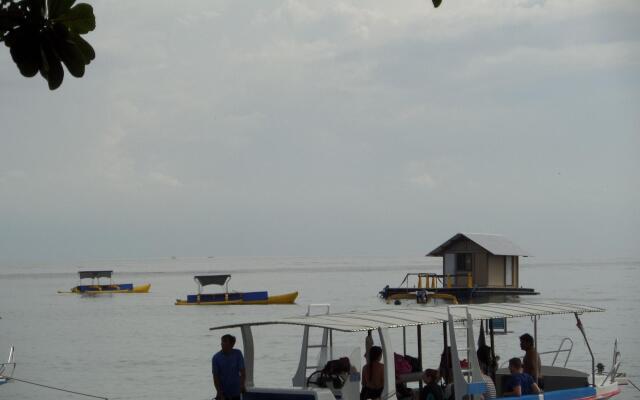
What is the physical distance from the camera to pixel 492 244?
52.7 m

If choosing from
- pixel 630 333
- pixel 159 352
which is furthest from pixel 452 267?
pixel 159 352

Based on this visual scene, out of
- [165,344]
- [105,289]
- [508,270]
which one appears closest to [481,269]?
[508,270]

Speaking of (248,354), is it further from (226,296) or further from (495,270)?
(226,296)

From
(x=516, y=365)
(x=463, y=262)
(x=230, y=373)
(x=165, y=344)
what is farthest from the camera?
(x=463, y=262)

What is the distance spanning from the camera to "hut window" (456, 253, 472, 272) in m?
53.2

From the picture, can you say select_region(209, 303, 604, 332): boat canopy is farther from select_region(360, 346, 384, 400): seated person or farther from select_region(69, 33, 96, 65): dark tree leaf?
select_region(69, 33, 96, 65): dark tree leaf

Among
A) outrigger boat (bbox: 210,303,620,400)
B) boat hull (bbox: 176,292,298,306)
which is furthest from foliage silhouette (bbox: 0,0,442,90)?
boat hull (bbox: 176,292,298,306)

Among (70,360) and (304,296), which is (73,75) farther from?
(304,296)

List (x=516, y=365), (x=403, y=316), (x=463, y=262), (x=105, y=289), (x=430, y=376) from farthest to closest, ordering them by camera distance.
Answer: (x=105, y=289), (x=463, y=262), (x=516, y=365), (x=403, y=316), (x=430, y=376)

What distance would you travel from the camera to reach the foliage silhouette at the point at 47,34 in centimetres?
407

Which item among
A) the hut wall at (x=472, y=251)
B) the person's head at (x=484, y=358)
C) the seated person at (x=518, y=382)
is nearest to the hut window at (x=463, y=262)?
the hut wall at (x=472, y=251)

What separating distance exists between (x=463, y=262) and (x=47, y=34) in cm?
5053

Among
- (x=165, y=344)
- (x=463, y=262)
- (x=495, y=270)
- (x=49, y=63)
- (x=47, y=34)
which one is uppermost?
(x=463, y=262)

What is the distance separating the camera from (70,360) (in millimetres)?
44250
